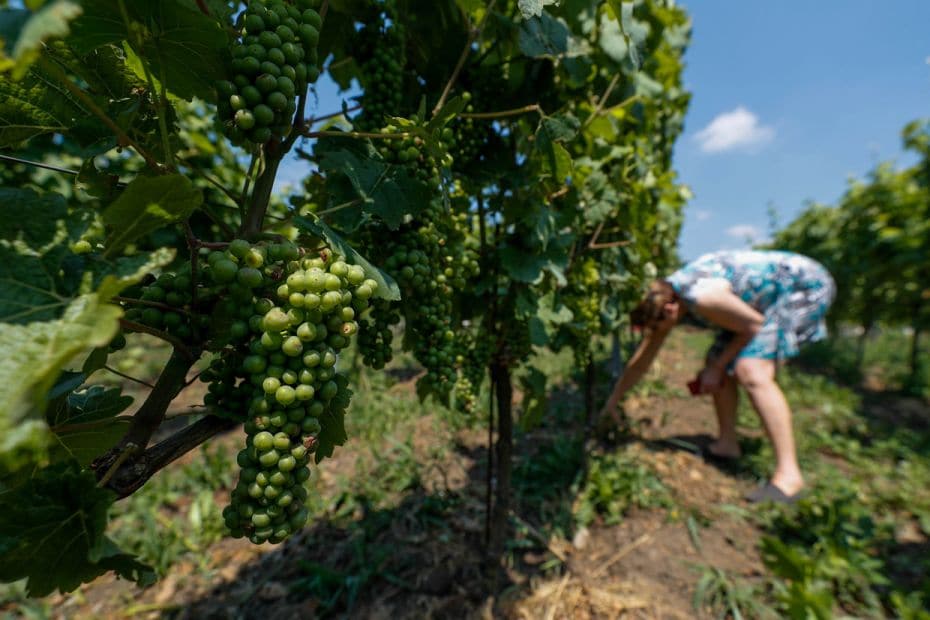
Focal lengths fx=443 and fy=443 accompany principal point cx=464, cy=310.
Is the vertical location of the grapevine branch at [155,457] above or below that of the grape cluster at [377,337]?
below

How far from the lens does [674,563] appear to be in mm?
3127

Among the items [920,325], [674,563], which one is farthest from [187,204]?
[920,325]

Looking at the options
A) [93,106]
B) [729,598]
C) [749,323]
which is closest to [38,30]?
[93,106]

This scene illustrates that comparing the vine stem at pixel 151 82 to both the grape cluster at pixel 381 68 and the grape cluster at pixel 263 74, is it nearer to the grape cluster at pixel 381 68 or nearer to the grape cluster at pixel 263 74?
the grape cluster at pixel 263 74

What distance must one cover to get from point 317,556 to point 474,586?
1134mm

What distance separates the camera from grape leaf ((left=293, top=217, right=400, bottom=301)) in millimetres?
911

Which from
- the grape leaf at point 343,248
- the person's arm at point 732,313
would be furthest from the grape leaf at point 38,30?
the person's arm at point 732,313

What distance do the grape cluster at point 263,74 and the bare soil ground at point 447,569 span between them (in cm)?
267

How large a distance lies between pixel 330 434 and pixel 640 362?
425 centimetres

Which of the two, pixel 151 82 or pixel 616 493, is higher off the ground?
pixel 151 82

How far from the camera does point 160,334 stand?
831 millimetres

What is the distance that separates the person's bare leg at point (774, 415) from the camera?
12.8 ft

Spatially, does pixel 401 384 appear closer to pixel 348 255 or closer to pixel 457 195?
pixel 457 195

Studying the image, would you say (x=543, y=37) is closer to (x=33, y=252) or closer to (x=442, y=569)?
(x=33, y=252)
